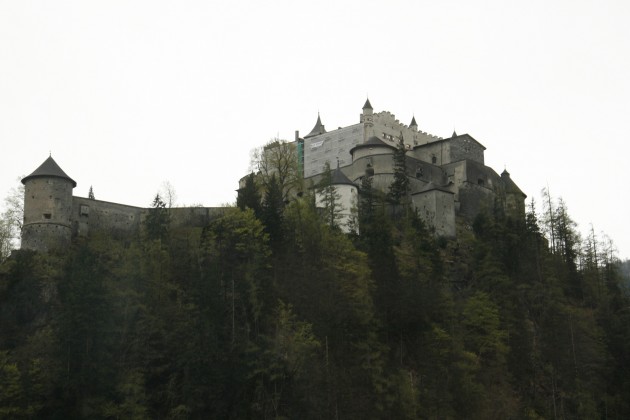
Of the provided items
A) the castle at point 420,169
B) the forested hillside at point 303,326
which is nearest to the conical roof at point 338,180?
the castle at point 420,169

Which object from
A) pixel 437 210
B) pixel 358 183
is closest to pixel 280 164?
pixel 358 183

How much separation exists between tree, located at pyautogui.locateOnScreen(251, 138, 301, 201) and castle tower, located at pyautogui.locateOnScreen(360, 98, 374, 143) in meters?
8.73

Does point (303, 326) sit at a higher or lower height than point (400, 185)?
lower

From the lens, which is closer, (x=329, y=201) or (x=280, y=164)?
(x=329, y=201)

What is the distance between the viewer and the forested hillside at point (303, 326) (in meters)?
45.9

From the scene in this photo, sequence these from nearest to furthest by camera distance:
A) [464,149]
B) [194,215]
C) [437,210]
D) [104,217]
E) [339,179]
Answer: [104,217] → [194,215] → [339,179] → [437,210] → [464,149]

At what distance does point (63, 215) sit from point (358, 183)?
22137 millimetres

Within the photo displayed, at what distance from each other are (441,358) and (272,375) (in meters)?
10.6

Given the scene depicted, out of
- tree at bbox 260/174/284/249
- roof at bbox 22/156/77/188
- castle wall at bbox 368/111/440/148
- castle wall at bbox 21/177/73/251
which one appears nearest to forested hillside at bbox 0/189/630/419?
tree at bbox 260/174/284/249

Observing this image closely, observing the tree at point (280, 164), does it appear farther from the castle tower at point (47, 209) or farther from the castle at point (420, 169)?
the castle tower at point (47, 209)

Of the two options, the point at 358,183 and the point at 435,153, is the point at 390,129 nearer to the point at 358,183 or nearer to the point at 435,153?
the point at 435,153

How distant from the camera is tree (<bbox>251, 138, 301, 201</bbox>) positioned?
6862cm

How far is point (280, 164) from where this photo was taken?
7038cm

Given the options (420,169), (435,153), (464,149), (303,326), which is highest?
(464,149)
